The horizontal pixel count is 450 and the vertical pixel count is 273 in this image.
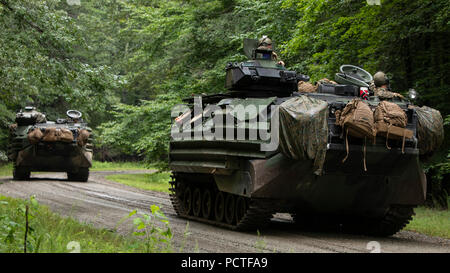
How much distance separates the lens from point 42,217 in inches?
398

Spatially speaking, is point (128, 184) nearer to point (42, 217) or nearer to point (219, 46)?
point (219, 46)

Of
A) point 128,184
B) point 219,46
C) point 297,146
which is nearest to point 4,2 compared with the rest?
point 297,146

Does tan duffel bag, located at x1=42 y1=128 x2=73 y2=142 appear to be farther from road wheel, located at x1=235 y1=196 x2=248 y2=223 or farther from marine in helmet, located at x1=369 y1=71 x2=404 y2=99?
marine in helmet, located at x1=369 y1=71 x2=404 y2=99

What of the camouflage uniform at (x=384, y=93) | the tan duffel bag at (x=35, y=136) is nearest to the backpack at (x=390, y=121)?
the camouflage uniform at (x=384, y=93)

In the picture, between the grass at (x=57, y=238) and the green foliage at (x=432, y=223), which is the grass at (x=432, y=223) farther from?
the grass at (x=57, y=238)

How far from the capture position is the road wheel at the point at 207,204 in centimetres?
1244

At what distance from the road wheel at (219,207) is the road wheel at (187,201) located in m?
1.36

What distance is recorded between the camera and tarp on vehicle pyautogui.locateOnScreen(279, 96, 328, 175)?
952 cm

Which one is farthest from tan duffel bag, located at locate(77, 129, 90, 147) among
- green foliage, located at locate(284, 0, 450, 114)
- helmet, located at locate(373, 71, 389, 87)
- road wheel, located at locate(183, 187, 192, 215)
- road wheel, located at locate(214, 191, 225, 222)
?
helmet, located at locate(373, 71, 389, 87)

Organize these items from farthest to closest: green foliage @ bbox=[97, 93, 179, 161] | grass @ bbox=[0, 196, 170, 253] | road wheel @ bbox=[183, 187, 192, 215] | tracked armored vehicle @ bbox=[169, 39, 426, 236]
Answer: green foliage @ bbox=[97, 93, 179, 161] < road wheel @ bbox=[183, 187, 192, 215] < tracked armored vehicle @ bbox=[169, 39, 426, 236] < grass @ bbox=[0, 196, 170, 253]

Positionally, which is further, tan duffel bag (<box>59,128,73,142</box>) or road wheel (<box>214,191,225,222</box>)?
tan duffel bag (<box>59,128,73,142</box>)

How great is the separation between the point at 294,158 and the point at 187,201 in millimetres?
4609
